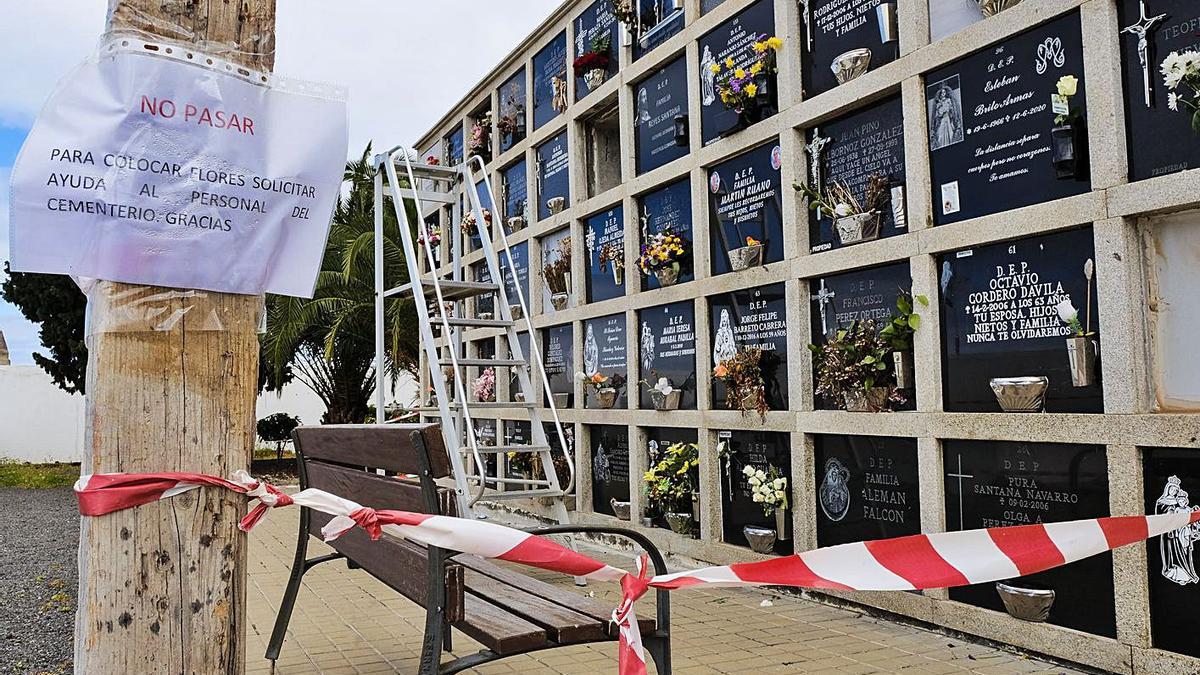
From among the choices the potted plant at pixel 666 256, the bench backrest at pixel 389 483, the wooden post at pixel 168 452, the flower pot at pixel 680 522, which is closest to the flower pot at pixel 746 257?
the potted plant at pixel 666 256

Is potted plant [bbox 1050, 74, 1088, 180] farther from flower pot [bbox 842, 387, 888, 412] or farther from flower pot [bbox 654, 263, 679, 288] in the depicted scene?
flower pot [bbox 654, 263, 679, 288]

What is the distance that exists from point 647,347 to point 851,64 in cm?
219

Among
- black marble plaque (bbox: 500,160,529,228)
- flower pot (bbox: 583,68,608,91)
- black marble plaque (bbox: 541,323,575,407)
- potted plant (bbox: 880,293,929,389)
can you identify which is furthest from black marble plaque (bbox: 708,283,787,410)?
black marble plaque (bbox: 500,160,529,228)

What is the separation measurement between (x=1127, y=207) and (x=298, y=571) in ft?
10.5

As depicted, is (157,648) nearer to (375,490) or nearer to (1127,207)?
(375,490)

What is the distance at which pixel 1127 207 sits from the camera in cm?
317

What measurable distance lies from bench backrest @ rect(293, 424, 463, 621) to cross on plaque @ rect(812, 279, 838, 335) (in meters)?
2.20

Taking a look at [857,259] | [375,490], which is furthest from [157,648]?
[857,259]

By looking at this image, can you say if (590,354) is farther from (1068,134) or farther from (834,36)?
(1068,134)

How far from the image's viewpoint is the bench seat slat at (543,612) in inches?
95.4

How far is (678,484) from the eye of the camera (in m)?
5.33

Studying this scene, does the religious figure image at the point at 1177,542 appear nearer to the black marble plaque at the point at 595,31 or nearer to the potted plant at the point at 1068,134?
the potted plant at the point at 1068,134

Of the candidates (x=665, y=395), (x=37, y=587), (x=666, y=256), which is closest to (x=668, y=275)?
(x=666, y=256)

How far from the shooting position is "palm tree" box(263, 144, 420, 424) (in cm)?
1175
